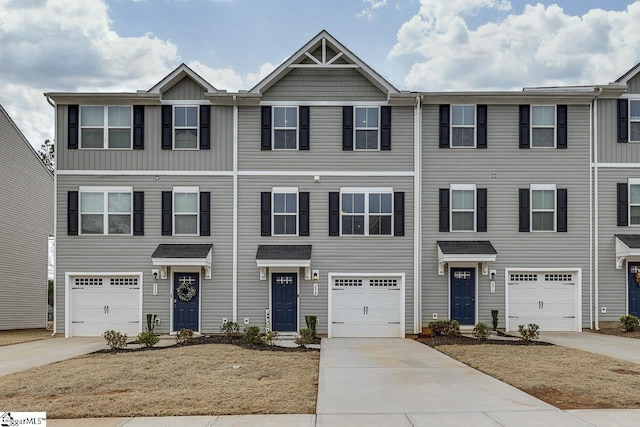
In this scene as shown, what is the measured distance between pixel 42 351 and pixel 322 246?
8919 mm

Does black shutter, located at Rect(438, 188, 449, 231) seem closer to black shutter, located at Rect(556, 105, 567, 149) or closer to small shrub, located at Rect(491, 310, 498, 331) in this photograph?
small shrub, located at Rect(491, 310, 498, 331)

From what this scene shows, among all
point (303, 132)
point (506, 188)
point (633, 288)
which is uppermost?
point (303, 132)

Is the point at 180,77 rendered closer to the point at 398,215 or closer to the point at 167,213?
the point at 167,213

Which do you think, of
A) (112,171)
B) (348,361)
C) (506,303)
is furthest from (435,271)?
(112,171)

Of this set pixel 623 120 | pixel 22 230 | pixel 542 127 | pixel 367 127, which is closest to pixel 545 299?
pixel 542 127

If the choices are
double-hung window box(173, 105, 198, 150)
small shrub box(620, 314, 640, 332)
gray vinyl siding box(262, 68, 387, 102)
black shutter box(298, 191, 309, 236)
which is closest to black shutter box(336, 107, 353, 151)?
gray vinyl siding box(262, 68, 387, 102)

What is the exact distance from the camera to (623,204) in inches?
775

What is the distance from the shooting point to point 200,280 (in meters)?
19.2

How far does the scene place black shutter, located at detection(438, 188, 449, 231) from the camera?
1952 centimetres

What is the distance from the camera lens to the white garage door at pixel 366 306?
19.3 meters

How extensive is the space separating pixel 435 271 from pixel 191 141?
9.40 metres

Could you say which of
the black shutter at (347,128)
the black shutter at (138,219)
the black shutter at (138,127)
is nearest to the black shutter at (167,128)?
the black shutter at (138,127)

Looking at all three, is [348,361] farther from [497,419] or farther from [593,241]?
[593,241]

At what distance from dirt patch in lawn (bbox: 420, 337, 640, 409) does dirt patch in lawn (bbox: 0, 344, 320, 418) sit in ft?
12.3
